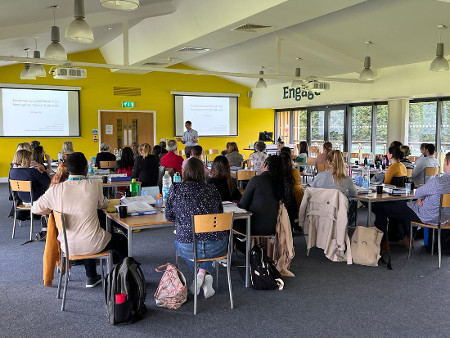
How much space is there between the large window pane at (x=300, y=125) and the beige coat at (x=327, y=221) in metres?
9.98

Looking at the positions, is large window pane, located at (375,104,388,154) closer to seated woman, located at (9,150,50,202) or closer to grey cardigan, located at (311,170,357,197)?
grey cardigan, located at (311,170,357,197)

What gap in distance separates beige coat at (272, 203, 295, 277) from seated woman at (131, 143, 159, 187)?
9.72 ft

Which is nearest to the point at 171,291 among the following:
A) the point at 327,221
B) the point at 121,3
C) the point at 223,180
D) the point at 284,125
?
the point at 223,180

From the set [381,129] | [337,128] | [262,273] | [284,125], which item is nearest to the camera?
[262,273]

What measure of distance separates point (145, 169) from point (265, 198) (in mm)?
2994

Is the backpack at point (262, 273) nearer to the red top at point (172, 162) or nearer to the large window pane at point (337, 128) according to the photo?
the red top at point (172, 162)

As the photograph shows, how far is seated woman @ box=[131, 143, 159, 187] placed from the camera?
22.7 feet

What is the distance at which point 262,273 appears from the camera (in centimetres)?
423

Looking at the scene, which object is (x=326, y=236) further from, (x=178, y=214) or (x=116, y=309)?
(x=116, y=309)

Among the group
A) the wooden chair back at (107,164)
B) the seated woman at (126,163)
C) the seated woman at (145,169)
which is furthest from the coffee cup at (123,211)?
the wooden chair back at (107,164)

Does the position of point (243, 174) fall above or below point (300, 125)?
below

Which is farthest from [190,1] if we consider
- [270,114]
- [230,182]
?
[270,114]

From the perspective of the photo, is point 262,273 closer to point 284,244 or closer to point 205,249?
point 284,244

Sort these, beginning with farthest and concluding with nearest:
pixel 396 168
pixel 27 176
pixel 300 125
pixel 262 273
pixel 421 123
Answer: pixel 300 125, pixel 421 123, pixel 396 168, pixel 27 176, pixel 262 273
